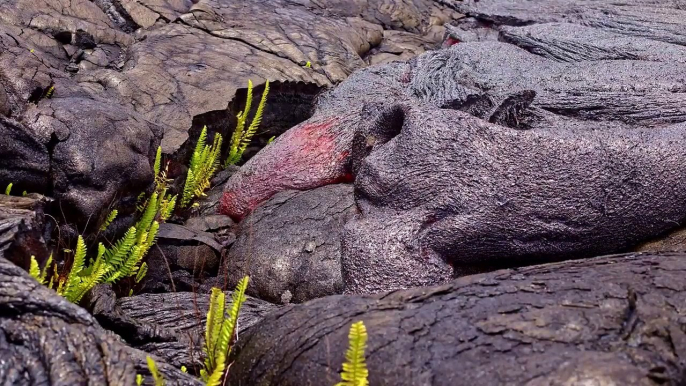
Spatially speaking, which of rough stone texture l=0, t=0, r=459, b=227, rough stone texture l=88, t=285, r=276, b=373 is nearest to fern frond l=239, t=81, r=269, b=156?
rough stone texture l=0, t=0, r=459, b=227

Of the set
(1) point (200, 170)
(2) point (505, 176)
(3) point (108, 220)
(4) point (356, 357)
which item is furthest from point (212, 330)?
(1) point (200, 170)

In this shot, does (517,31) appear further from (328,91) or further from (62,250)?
(62,250)

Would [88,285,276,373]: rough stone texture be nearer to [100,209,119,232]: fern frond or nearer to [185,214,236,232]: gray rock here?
[100,209,119,232]: fern frond

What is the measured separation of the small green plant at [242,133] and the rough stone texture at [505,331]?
2.88 metres

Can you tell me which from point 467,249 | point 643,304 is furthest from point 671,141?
point 643,304

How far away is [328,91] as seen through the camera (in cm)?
499

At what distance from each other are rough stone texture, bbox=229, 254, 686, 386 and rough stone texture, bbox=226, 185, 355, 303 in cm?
100

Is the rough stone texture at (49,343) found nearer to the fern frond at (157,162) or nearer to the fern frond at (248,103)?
the fern frond at (157,162)

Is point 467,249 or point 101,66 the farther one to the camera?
point 101,66

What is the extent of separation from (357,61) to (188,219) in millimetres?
2598

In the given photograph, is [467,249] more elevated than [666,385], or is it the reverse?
[666,385]

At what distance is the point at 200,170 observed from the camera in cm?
468

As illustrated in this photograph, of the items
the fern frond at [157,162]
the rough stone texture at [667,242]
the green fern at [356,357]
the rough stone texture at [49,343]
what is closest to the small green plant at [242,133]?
the fern frond at [157,162]

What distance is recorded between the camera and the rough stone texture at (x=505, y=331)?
1.90m
